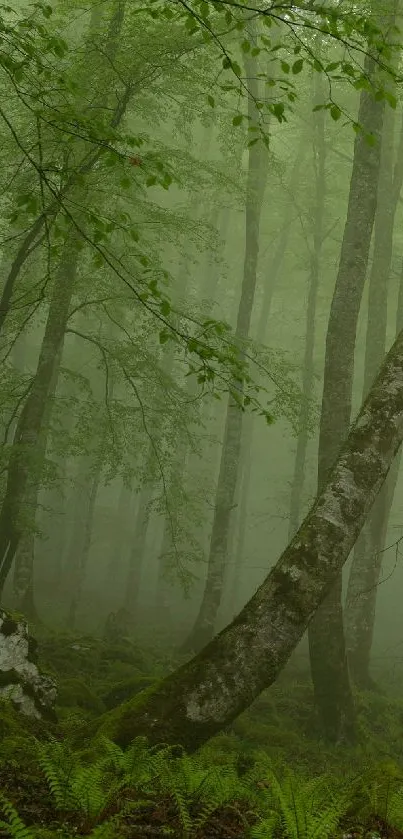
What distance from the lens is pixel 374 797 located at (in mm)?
3631

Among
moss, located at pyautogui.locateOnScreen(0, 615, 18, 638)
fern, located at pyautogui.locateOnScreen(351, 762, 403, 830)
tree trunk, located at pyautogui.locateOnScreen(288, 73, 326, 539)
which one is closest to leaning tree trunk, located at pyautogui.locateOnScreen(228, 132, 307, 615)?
tree trunk, located at pyautogui.locateOnScreen(288, 73, 326, 539)

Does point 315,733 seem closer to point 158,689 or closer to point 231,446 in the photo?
point 158,689

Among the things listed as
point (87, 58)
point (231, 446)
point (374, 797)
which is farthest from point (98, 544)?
point (374, 797)

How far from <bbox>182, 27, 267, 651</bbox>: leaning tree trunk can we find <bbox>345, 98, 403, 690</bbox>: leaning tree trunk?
9.58 ft

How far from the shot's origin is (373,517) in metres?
13.1

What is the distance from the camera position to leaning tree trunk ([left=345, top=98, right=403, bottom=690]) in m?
12.5

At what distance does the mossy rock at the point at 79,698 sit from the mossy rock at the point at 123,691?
0.53 ft

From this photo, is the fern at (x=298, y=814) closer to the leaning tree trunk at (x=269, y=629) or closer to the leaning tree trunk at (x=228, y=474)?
the leaning tree trunk at (x=269, y=629)

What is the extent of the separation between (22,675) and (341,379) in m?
5.80

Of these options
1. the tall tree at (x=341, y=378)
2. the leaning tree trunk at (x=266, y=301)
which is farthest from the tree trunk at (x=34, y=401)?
the leaning tree trunk at (x=266, y=301)

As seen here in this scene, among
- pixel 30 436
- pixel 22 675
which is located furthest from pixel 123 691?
pixel 30 436

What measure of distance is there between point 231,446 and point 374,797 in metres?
11.3

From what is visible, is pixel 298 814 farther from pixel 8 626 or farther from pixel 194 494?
pixel 194 494

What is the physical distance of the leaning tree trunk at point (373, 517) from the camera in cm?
1254
